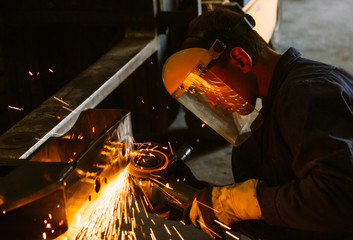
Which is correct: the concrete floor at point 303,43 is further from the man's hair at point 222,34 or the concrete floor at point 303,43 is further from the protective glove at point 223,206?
the man's hair at point 222,34

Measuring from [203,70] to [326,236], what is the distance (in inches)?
37.2

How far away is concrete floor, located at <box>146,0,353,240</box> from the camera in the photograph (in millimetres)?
3518

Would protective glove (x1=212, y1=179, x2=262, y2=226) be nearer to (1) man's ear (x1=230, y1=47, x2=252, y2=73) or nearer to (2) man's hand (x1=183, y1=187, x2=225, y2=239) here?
(2) man's hand (x1=183, y1=187, x2=225, y2=239)

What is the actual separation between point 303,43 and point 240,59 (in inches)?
237

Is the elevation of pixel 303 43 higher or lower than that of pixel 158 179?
higher

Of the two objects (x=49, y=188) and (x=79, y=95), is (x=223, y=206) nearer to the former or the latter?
(x=49, y=188)

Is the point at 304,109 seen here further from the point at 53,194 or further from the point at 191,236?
the point at 191,236

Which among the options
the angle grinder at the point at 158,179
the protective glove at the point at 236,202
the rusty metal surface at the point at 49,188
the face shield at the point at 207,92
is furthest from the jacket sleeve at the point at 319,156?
the rusty metal surface at the point at 49,188

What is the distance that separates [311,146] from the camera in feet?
4.59

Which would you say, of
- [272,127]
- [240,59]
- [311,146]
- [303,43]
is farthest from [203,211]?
[303,43]

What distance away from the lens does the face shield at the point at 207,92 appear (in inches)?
66.7

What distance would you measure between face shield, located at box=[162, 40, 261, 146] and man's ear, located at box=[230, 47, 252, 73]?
0.06m

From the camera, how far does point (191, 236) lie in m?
2.51

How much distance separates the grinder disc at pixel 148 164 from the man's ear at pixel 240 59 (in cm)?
59
